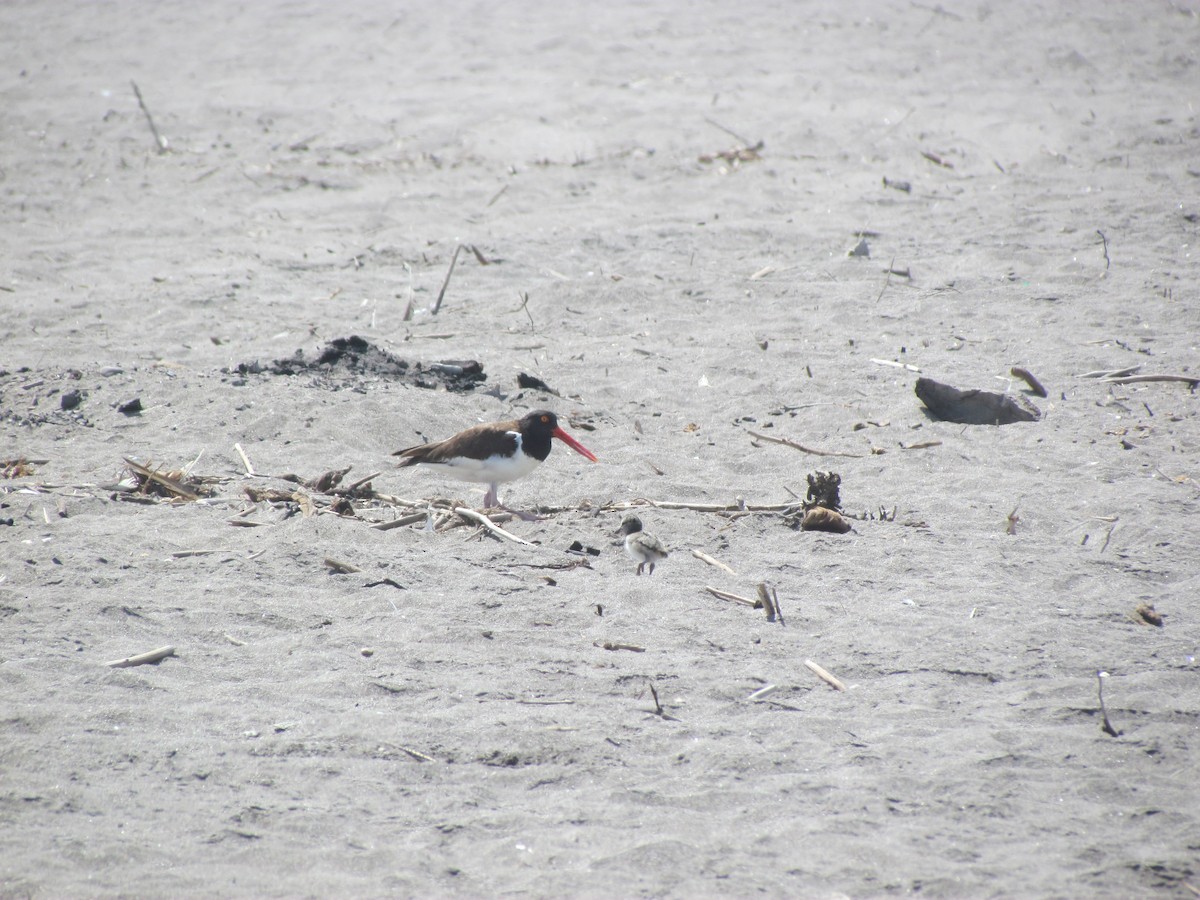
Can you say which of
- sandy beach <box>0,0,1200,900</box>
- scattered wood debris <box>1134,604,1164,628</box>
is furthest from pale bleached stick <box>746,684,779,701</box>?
scattered wood debris <box>1134,604,1164,628</box>

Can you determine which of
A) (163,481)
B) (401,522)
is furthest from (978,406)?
(163,481)

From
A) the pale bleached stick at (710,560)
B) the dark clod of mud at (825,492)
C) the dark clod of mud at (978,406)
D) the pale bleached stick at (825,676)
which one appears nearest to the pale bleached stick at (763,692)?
the pale bleached stick at (825,676)

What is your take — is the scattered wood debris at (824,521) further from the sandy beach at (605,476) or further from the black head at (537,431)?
the black head at (537,431)

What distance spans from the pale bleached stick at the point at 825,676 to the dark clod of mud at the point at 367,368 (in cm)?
386

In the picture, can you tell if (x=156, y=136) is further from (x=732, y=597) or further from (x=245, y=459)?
(x=732, y=597)

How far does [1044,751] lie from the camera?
3.92 metres

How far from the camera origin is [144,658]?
444 cm

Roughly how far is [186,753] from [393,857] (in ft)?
3.21

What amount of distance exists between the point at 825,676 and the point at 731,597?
29.1 inches

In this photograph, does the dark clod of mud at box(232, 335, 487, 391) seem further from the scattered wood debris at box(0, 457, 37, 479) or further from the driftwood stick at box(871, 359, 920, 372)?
the driftwood stick at box(871, 359, 920, 372)

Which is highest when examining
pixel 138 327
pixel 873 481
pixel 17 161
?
pixel 17 161

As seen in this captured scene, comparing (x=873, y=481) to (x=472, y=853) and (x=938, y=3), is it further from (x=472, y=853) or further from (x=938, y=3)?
(x=938, y=3)

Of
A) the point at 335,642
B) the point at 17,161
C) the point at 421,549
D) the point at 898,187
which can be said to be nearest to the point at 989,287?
the point at 898,187

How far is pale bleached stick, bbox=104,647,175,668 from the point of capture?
4402 millimetres
